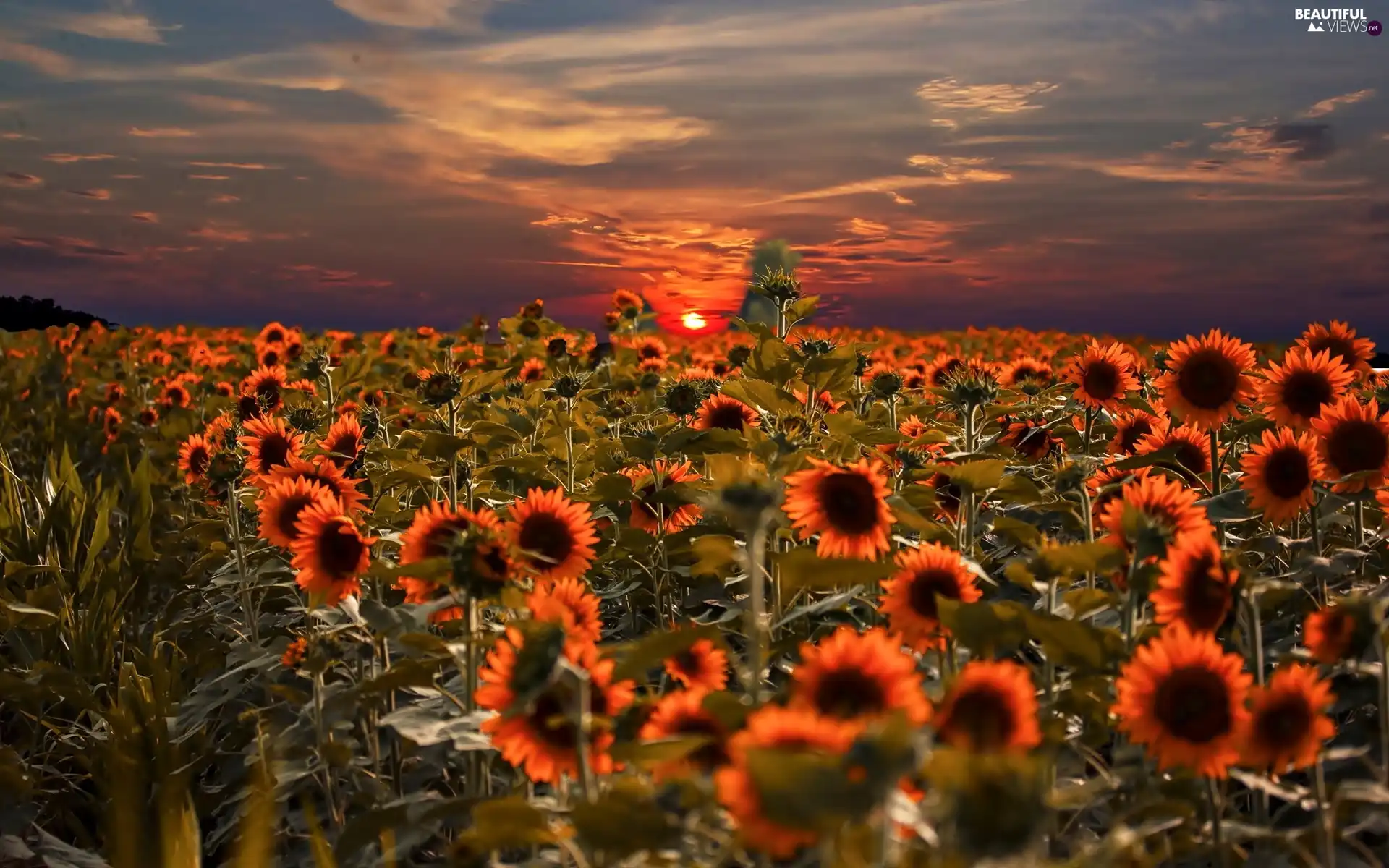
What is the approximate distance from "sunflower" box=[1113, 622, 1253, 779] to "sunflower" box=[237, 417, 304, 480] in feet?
10.3

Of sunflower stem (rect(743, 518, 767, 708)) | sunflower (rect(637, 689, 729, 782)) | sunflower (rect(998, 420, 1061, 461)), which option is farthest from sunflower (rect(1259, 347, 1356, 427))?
sunflower (rect(637, 689, 729, 782))

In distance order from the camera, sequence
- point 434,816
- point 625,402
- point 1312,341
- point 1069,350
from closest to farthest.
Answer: point 434,816, point 1312,341, point 625,402, point 1069,350

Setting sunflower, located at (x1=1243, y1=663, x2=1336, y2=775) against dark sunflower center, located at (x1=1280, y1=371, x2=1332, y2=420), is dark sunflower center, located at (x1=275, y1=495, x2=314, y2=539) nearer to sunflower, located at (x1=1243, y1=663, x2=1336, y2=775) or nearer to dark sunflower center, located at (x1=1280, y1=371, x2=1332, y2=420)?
sunflower, located at (x1=1243, y1=663, x2=1336, y2=775)

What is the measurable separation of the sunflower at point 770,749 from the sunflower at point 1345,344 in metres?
3.74

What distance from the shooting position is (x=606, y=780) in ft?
6.75

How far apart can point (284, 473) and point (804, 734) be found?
2.79 m

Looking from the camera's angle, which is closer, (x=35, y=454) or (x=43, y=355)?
(x=35, y=454)

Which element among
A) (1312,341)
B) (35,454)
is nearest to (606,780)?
(1312,341)

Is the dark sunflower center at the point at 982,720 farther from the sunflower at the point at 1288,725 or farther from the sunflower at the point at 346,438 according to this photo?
the sunflower at the point at 346,438

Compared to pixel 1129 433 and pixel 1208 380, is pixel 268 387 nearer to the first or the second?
pixel 1129 433

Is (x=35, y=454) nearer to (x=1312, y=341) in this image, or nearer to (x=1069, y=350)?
(x=1312, y=341)

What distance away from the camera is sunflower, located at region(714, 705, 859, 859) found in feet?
4.33

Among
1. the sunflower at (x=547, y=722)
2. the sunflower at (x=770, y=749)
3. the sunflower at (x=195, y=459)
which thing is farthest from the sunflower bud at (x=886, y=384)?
the sunflower at (x=195, y=459)

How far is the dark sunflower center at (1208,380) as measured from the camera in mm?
3793
